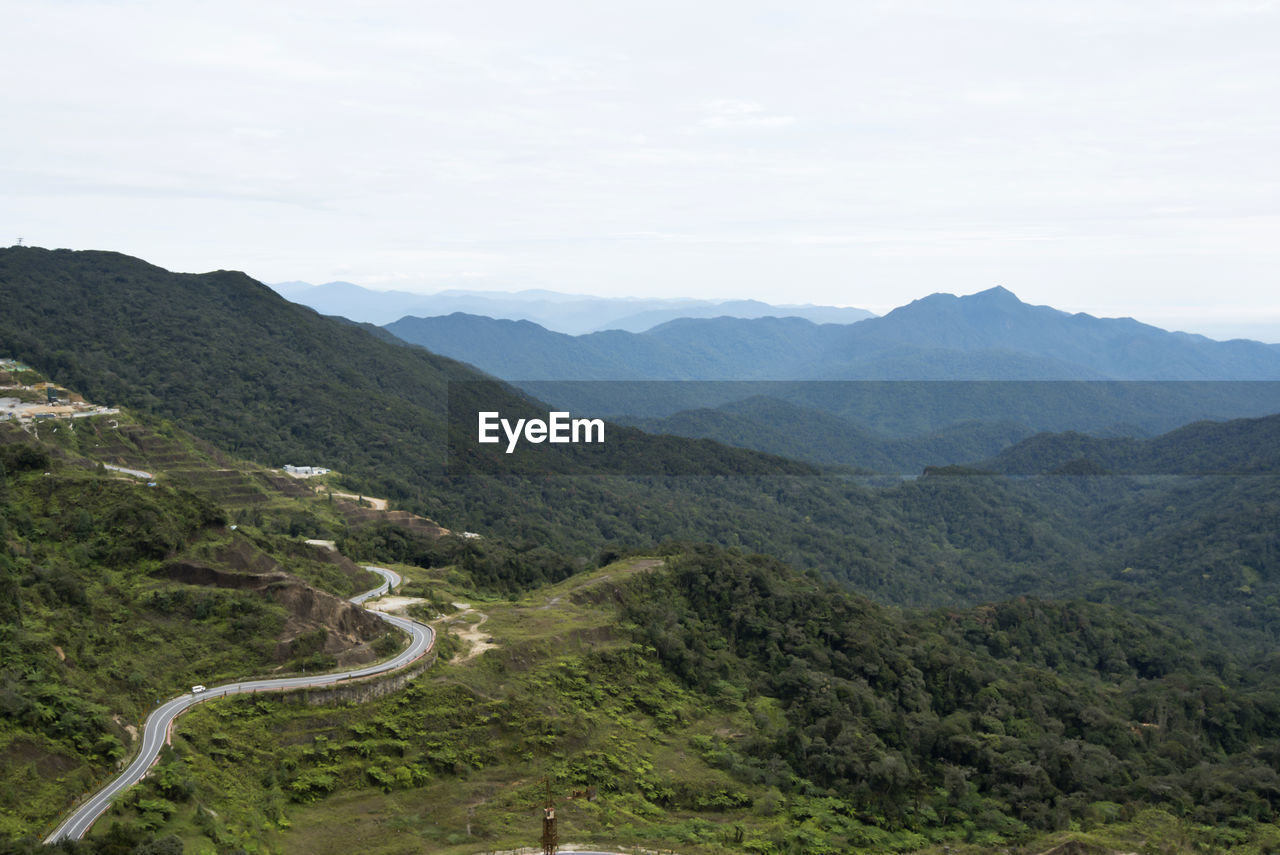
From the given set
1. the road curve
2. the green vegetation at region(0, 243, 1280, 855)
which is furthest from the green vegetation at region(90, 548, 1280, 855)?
the road curve

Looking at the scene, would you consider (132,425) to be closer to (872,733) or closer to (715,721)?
(715,721)

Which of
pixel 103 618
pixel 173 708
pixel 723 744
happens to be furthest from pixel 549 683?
pixel 103 618

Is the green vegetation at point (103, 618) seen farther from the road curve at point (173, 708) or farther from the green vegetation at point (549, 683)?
the road curve at point (173, 708)

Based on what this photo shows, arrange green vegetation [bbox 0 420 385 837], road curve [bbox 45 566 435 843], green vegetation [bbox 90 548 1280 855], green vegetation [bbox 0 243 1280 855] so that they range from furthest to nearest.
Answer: green vegetation [bbox 90 548 1280 855] < green vegetation [bbox 0 243 1280 855] < green vegetation [bbox 0 420 385 837] < road curve [bbox 45 566 435 843]

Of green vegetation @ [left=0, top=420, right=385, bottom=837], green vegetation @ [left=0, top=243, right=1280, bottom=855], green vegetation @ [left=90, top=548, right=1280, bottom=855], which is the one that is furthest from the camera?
green vegetation @ [left=90, top=548, right=1280, bottom=855]

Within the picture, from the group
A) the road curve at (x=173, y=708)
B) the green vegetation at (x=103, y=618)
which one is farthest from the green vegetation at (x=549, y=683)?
the road curve at (x=173, y=708)

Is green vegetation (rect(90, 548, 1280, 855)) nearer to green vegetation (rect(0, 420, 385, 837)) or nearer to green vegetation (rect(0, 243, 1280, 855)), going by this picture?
green vegetation (rect(0, 243, 1280, 855))

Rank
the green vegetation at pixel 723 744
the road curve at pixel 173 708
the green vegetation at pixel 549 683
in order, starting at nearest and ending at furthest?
the road curve at pixel 173 708 → the green vegetation at pixel 549 683 → the green vegetation at pixel 723 744

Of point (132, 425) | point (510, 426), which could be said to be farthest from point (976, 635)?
point (510, 426)

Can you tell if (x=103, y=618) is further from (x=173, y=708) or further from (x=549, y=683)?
(x=549, y=683)
